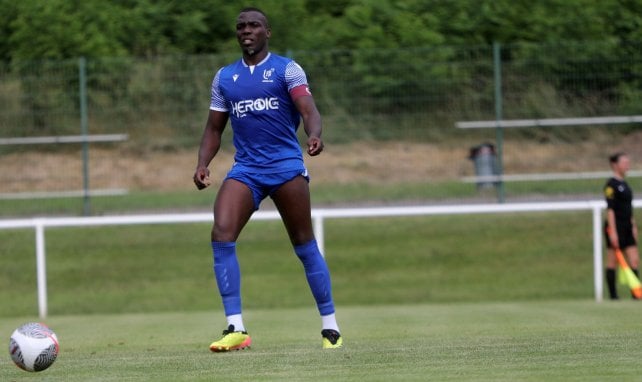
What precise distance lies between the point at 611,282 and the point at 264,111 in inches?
350

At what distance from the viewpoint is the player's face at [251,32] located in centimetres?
850

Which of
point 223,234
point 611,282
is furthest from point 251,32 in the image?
point 611,282

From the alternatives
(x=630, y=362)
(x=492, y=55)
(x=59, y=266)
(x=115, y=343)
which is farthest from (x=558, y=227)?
(x=630, y=362)

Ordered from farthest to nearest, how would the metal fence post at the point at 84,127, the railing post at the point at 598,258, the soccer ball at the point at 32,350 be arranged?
1. the metal fence post at the point at 84,127
2. the railing post at the point at 598,258
3. the soccer ball at the point at 32,350

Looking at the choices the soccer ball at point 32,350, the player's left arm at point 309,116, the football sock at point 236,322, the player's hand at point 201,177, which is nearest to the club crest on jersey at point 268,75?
the player's left arm at point 309,116

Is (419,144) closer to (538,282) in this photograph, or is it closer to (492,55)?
(492,55)

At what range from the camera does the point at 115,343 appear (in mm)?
10070

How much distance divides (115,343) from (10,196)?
35.7ft

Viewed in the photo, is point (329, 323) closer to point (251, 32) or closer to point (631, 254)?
point (251, 32)

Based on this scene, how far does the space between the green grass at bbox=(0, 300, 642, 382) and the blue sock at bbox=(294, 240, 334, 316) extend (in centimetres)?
34

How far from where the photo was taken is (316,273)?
8.72 metres

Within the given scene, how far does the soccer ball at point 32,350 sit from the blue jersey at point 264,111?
1957mm

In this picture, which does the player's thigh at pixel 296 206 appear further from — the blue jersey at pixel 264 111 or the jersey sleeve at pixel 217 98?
the jersey sleeve at pixel 217 98

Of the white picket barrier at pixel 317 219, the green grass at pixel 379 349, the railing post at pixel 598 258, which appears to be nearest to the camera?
the green grass at pixel 379 349
